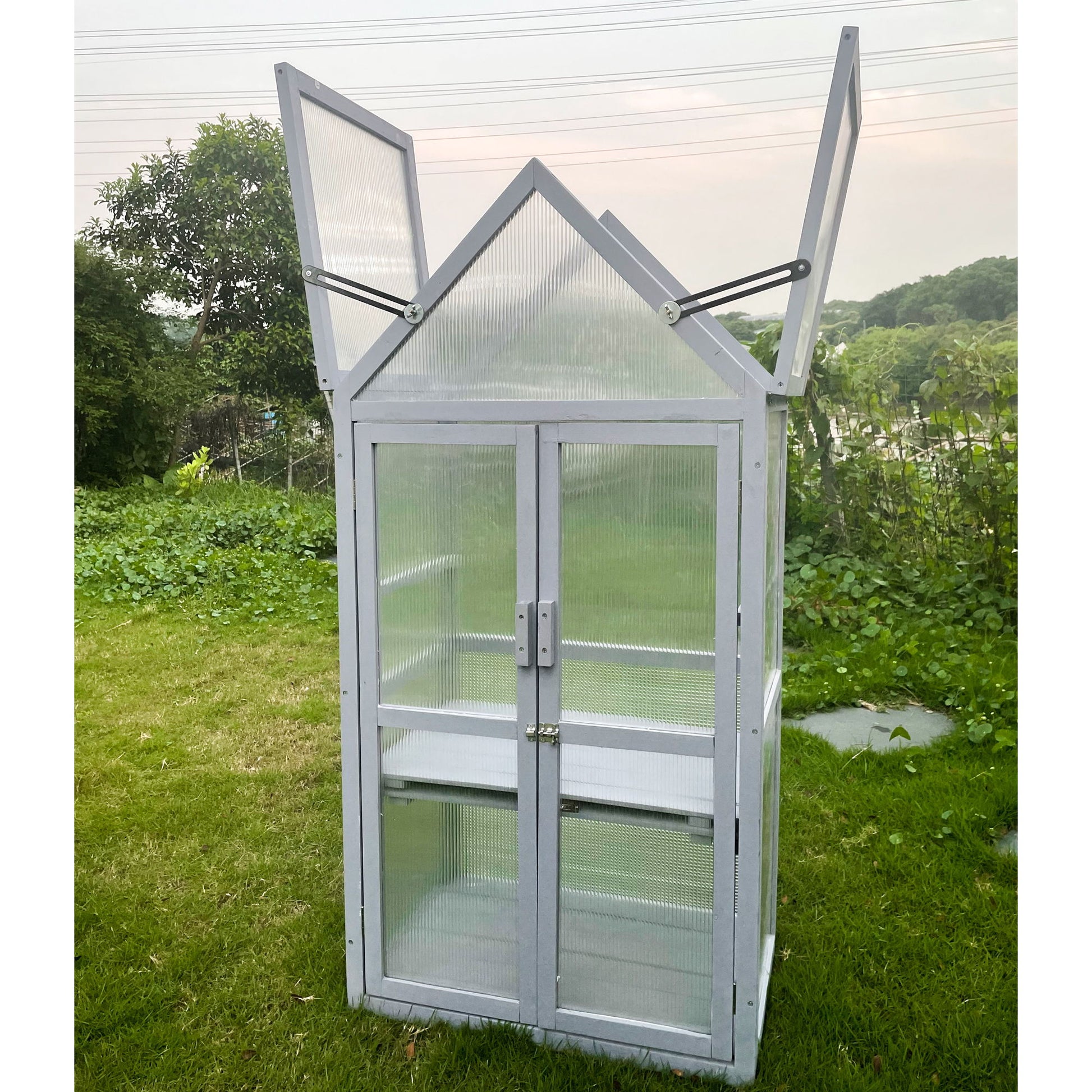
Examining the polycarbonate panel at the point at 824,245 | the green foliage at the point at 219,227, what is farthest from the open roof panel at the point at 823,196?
the green foliage at the point at 219,227

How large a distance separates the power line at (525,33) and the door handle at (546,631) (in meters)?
6.55

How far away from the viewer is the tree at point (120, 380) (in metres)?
9.47

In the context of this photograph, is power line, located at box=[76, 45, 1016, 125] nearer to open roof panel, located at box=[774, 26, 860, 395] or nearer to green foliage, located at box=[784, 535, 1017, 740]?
green foliage, located at box=[784, 535, 1017, 740]

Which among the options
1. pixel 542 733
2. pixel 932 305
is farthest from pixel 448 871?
pixel 932 305

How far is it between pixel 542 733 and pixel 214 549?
6.54 meters

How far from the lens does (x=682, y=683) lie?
92.0 inches

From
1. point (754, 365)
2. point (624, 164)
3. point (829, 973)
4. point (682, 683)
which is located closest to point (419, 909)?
point (682, 683)

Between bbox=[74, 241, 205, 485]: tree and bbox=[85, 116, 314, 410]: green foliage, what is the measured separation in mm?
500

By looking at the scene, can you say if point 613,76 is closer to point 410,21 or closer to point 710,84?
point 710,84

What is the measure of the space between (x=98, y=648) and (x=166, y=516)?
2.60m

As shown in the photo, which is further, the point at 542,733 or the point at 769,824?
the point at 769,824

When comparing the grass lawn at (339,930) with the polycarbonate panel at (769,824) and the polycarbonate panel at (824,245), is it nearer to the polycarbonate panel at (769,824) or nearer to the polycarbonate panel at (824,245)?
the polycarbonate panel at (769,824)

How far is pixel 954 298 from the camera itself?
7.02 metres

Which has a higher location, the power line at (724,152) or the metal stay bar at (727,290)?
the power line at (724,152)
